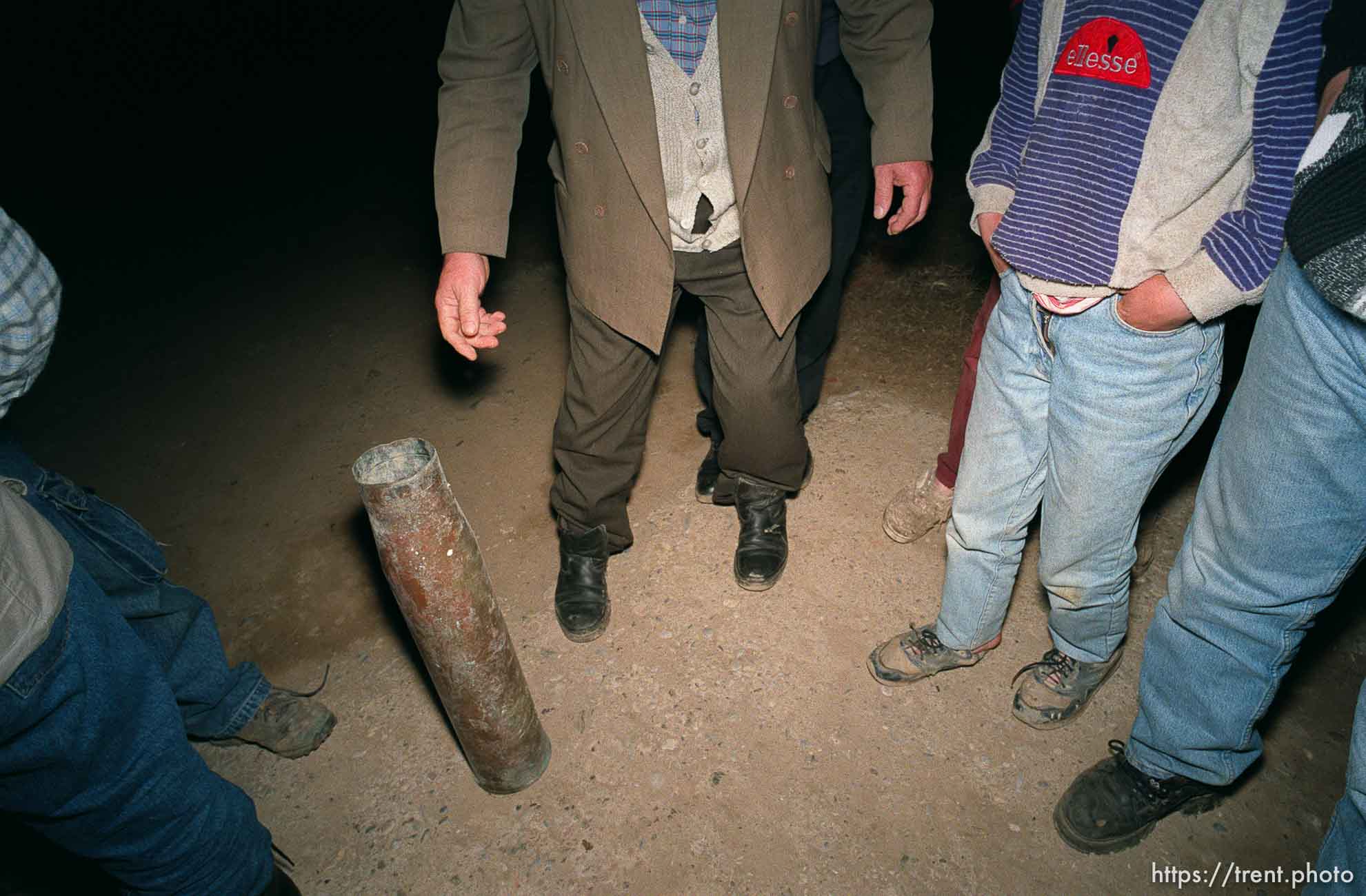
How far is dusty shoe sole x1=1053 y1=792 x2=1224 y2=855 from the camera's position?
1.99 m

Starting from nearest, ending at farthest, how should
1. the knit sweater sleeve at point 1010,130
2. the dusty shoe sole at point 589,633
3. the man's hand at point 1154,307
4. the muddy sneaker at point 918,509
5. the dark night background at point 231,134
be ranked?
the man's hand at point 1154,307
the knit sweater sleeve at point 1010,130
the dusty shoe sole at point 589,633
the muddy sneaker at point 918,509
the dark night background at point 231,134

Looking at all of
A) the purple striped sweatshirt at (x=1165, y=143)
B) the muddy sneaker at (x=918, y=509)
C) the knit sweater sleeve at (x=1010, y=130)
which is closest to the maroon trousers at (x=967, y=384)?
the muddy sneaker at (x=918, y=509)

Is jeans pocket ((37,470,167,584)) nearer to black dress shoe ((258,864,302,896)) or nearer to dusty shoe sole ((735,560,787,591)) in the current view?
black dress shoe ((258,864,302,896))

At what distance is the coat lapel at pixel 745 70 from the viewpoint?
184 centimetres

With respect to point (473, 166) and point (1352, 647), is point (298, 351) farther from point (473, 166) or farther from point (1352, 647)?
point (1352, 647)

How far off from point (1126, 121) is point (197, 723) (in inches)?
118

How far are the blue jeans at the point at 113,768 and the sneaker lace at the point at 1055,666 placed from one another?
7.30 feet

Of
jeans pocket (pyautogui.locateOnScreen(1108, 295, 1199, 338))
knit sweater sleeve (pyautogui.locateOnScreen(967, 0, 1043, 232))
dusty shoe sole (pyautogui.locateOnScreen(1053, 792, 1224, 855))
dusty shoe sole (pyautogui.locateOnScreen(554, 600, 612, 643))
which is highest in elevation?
knit sweater sleeve (pyautogui.locateOnScreen(967, 0, 1043, 232))

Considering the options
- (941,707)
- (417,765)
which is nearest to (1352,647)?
(941,707)

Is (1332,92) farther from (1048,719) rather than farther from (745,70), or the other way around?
(1048,719)

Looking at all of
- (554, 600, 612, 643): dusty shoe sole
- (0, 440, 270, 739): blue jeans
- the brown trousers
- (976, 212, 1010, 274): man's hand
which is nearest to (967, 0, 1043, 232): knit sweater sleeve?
(976, 212, 1010, 274): man's hand

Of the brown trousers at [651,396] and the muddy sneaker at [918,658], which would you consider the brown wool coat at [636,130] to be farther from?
the muddy sneaker at [918,658]

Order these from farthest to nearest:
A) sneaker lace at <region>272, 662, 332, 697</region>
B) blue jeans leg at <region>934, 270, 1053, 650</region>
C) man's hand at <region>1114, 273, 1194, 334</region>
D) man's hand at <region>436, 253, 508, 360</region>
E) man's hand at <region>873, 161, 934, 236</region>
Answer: sneaker lace at <region>272, 662, 332, 697</region> → man's hand at <region>873, 161, 934, 236</region> → man's hand at <region>436, 253, 508, 360</region> → blue jeans leg at <region>934, 270, 1053, 650</region> → man's hand at <region>1114, 273, 1194, 334</region>

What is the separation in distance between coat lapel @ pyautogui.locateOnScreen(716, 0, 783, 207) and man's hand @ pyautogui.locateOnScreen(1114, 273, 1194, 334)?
0.96 metres
